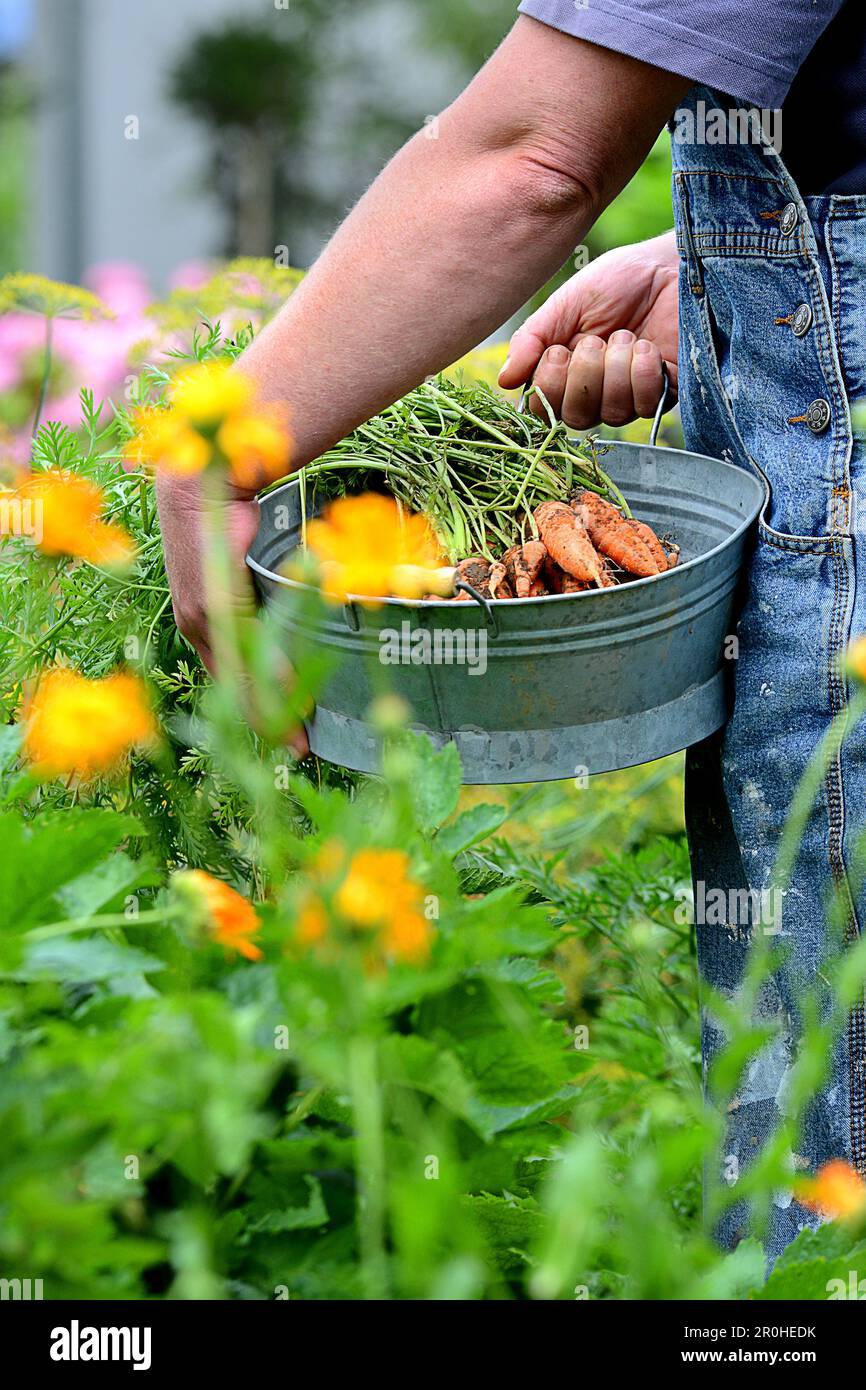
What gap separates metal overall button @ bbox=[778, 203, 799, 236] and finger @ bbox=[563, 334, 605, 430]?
0.97ft

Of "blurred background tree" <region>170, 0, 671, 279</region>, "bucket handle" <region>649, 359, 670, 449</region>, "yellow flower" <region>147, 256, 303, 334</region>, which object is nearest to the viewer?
"bucket handle" <region>649, 359, 670, 449</region>

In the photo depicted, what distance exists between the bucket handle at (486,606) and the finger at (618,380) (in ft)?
1.64

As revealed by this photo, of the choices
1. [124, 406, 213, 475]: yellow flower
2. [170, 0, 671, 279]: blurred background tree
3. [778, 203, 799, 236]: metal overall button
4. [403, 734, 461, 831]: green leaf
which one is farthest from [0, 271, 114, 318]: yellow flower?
[170, 0, 671, 279]: blurred background tree

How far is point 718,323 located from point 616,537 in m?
0.24

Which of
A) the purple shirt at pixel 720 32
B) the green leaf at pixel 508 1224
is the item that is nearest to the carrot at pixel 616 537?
the purple shirt at pixel 720 32

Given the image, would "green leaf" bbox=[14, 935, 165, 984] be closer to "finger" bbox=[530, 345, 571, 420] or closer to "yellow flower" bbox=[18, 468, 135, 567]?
"yellow flower" bbox=[18, 468, 135, 567]

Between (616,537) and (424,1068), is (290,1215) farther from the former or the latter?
(616,537)

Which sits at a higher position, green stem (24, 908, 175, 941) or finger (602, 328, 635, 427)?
finger (602, 328, 635, 427)

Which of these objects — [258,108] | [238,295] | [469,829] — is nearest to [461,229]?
[469,829]

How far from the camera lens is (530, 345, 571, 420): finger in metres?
1.53

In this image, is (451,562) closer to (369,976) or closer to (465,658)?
(465,658)

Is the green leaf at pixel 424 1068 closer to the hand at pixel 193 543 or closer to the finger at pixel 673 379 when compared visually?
the hand at pixel 193 543
